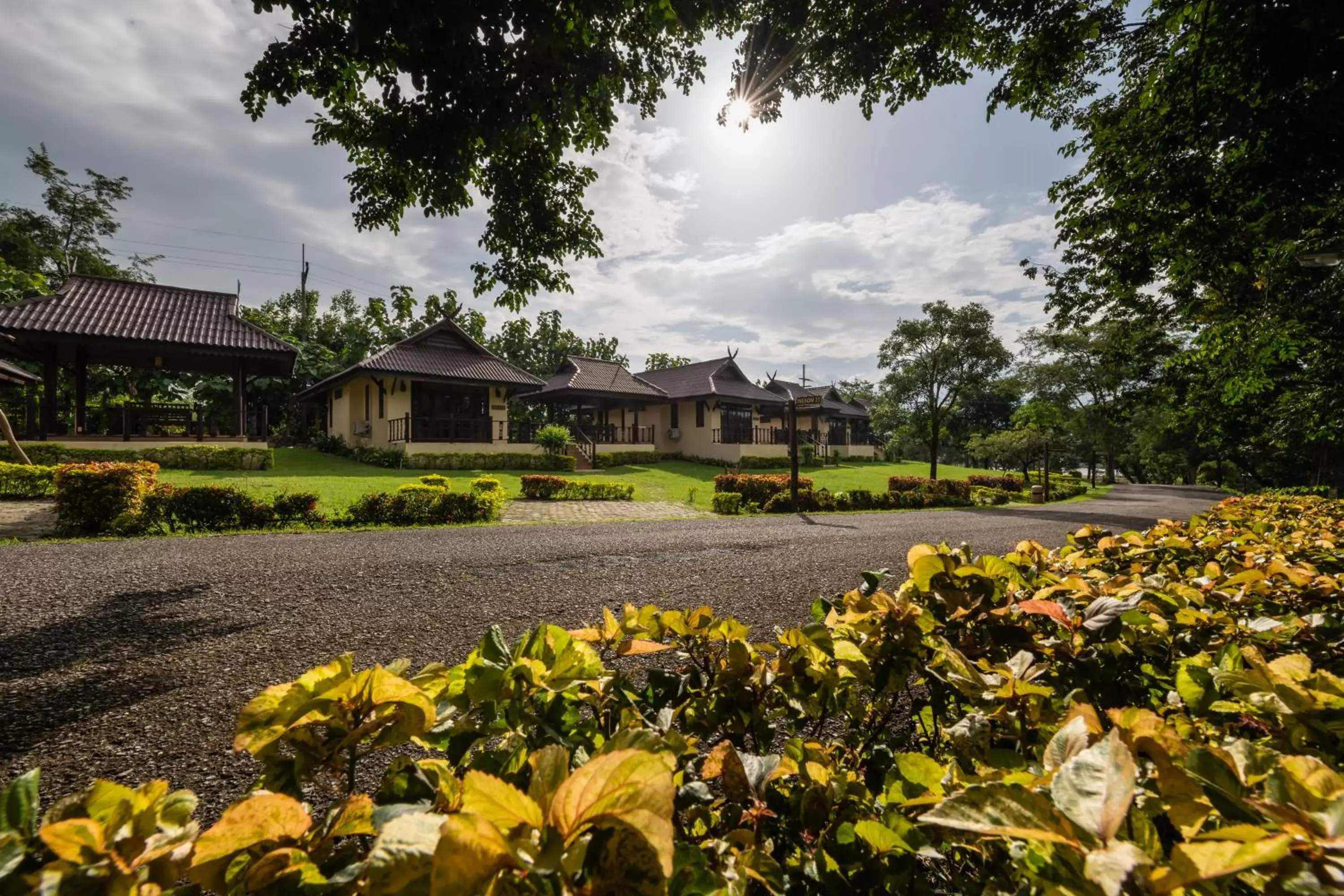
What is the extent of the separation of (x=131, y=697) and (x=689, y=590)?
355 cm

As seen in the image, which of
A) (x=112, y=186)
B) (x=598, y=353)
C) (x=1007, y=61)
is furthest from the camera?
(x=598, y=353)

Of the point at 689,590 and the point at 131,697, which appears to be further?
the point at 689,590

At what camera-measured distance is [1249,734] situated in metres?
0.88

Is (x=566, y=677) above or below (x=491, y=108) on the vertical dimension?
below

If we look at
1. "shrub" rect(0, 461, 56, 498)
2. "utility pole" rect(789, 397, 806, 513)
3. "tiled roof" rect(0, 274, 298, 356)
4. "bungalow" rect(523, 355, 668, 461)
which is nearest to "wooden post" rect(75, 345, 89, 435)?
"tiled roof" rect(0, 274, 298, 356)

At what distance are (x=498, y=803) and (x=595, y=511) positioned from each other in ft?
38.1

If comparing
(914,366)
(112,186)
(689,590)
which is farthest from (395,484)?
(112,186)

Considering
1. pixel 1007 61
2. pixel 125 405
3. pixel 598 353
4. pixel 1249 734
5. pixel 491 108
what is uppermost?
pixel 598 353

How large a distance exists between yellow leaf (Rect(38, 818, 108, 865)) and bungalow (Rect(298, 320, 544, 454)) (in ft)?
70.4

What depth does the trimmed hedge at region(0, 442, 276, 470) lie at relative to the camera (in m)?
13.9

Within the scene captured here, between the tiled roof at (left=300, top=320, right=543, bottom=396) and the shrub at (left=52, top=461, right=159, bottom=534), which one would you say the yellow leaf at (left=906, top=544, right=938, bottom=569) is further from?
the tiled roof at (left=300, top=320, right=543, bottom=396)

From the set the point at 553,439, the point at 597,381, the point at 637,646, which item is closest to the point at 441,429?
the point at 553,439

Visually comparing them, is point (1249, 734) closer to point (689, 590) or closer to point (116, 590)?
point (689, 590)

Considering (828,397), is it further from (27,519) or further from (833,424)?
(27,519)
